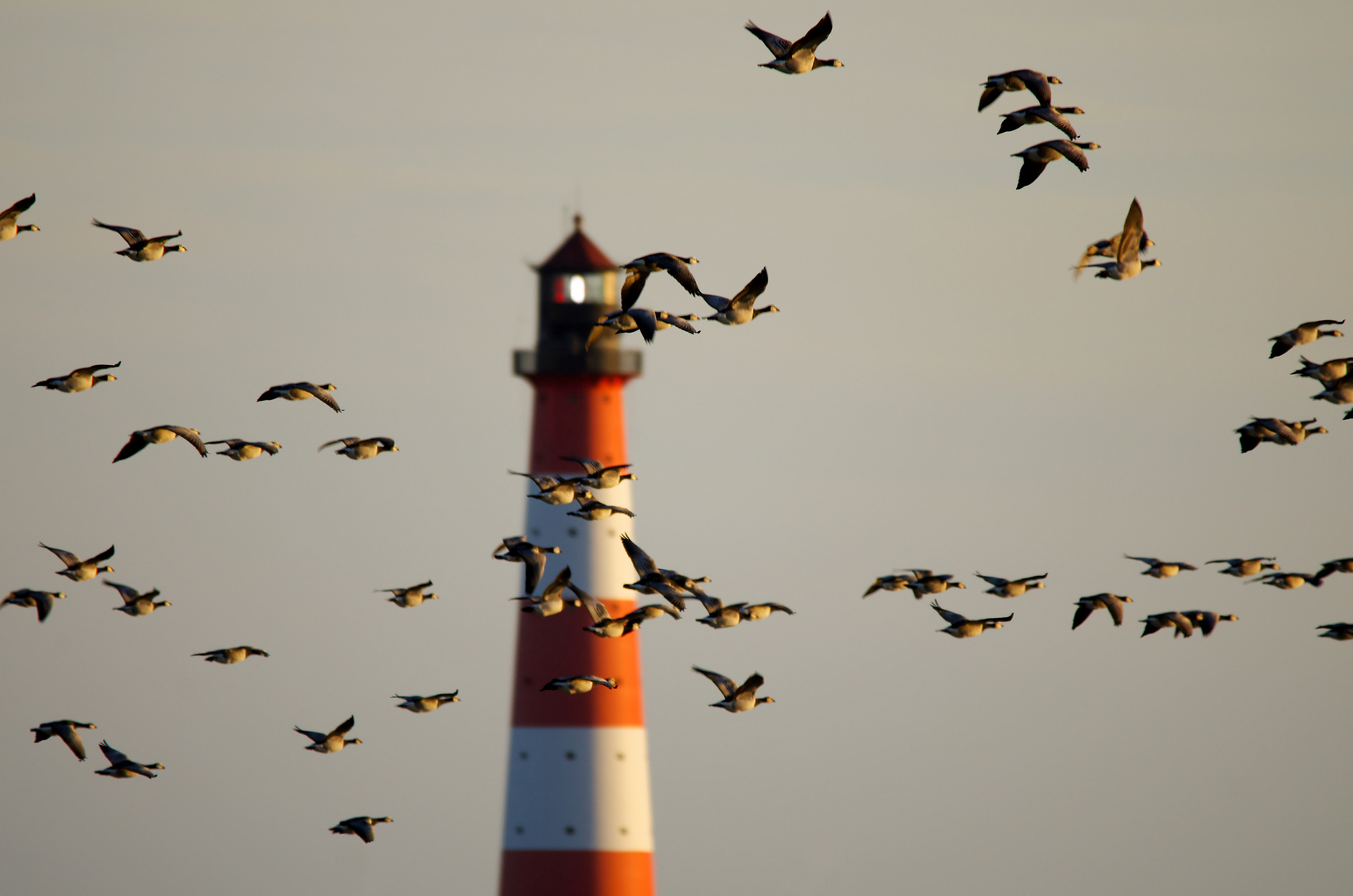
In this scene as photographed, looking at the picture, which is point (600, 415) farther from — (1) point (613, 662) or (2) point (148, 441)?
(2) point (148, 441)

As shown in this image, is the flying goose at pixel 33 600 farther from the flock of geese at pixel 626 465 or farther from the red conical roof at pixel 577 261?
the red conical roof at pixel 577 261

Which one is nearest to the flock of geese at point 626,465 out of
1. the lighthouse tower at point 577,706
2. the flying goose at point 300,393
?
the flying goose at point 300,393

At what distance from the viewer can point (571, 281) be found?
196 feet

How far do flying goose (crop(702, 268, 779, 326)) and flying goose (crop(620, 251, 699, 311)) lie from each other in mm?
905

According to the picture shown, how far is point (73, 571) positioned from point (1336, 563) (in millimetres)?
19792

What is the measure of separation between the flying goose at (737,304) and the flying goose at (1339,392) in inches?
343

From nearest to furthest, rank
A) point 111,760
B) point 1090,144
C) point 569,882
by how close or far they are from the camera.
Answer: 1. point 1090,144
2. point 111,760
3. point 569,882

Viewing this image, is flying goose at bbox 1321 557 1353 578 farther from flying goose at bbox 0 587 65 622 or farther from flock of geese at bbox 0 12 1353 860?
flying goose at bbox 0 587 65 622

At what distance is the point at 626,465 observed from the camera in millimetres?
40094

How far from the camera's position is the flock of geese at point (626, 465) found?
37.2m

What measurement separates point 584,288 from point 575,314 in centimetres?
84

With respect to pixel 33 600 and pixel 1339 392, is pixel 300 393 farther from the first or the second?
pixel 1339 392

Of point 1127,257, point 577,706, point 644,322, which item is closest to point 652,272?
point 644,322

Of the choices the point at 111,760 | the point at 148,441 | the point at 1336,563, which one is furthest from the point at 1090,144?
the point at 111,760
